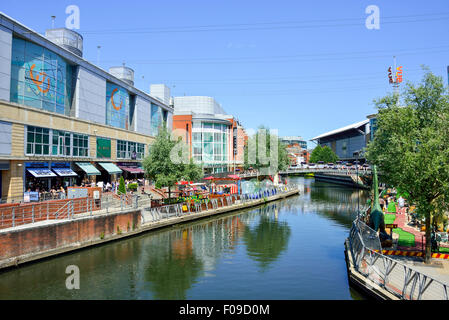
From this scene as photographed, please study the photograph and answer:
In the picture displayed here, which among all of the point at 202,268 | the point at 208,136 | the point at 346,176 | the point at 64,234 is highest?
the point at 208,136

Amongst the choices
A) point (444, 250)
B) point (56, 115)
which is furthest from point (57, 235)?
point (444, 250)

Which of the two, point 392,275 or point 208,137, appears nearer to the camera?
point 392,275

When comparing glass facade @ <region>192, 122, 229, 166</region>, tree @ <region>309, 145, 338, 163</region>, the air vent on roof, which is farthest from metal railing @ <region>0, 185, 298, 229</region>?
tree @ <region>309, 145, 338, 163</region>

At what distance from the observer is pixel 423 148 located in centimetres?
1500

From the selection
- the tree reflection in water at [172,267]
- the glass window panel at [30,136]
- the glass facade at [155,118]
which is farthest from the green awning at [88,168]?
the glass facade at [155,118]

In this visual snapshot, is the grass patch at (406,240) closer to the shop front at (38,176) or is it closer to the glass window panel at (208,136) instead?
the shop front at (38,176)

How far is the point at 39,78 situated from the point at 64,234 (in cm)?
1848

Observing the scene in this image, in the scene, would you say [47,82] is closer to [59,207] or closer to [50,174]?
[50,174]

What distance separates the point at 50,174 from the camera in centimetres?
3222

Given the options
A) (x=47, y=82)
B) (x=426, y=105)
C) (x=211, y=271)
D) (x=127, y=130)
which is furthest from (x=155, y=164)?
(x=426, y=105)

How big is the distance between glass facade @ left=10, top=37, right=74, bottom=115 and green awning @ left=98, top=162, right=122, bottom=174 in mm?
7989

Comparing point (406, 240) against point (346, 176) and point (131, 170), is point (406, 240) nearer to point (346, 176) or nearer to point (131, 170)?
point (131, 170)

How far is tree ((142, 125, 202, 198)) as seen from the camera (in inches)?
1270

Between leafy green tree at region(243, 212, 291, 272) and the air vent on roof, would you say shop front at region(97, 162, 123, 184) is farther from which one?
leafy green tree at region(243, 212, 291, 272)
